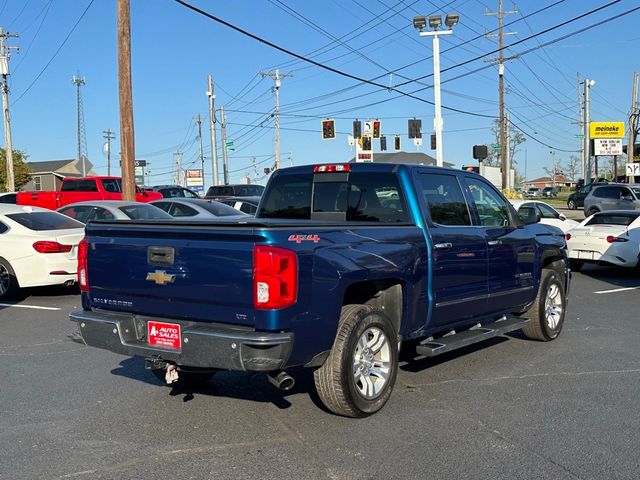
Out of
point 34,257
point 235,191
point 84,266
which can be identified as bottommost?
point 34,257

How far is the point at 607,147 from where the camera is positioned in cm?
4812

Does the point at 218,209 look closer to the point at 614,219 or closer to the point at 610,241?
the point at 610,241

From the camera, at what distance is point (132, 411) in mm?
5293

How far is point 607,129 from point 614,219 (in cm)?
5400

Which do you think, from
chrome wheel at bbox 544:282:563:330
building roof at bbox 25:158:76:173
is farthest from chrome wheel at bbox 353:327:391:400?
building roof at bbox 25:158:76:173

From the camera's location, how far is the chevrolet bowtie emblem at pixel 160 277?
464cm

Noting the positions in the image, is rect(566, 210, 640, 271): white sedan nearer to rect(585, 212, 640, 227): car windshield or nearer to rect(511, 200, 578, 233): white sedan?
rect(585, 212, 640, 227): car windshield

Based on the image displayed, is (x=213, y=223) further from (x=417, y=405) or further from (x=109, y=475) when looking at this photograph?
(x=417, y=405)

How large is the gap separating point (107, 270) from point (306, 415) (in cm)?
187

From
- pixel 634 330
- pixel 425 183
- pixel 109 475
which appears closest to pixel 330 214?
pixel 425 183

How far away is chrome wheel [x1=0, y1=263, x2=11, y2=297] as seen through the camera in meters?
10.7

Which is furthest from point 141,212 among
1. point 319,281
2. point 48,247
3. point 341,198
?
point 319,281

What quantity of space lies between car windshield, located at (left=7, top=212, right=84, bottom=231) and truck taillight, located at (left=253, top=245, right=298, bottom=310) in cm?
788

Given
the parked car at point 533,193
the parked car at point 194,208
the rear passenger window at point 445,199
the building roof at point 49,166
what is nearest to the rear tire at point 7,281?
the parked car at point 194,208
